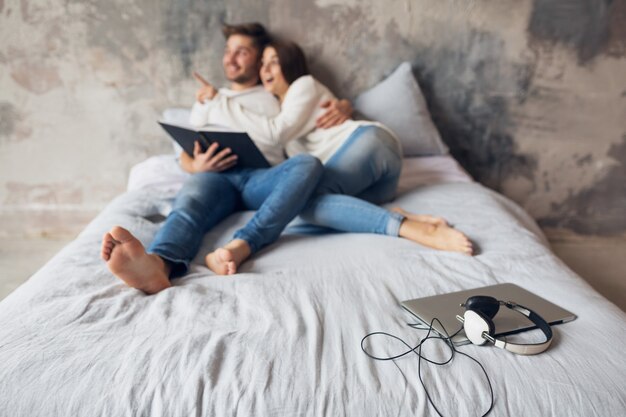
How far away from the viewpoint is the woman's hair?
6.35 ft

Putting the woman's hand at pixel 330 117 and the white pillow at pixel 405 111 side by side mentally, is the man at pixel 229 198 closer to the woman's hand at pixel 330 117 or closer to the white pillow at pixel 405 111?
the woman's hand at pixel 330 117

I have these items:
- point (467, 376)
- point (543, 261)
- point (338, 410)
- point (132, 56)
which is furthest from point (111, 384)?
point (132, 56)

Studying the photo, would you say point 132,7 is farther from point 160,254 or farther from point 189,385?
point 189,385

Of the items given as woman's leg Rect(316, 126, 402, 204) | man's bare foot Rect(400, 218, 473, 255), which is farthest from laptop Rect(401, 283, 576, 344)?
woman's leg Rect(316, 126, 402, 204)

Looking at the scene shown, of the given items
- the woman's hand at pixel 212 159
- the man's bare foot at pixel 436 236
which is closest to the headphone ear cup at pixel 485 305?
the man's bare foot at pixel 436 236

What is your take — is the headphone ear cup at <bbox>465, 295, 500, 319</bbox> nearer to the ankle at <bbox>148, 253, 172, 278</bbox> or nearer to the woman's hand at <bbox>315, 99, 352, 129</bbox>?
the ankle at <bbox>148, 253, 172, 278</bbox>

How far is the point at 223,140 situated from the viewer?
158 cm

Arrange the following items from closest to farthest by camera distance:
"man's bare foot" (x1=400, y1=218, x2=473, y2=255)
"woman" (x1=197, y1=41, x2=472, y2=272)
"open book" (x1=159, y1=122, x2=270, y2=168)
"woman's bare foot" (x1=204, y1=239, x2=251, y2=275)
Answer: "woman's bare foot" (x1=204, y1=239, x2=251, y2=275)
"man's bare foot" (x1=400, y1=218, x2=473, y2=255)
"woman" (x1=197, y1=41, x2=472, y2=272)
"open book" (x1=159, y1=122, x2=270, y2=168)

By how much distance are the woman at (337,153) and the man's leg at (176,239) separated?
0.32 feet

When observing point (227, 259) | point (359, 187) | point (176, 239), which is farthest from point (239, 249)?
point (359, 187)

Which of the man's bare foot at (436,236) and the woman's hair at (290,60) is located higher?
the woman's hair at (290,60)

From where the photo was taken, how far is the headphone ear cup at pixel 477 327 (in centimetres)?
85

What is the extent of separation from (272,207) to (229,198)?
29cm

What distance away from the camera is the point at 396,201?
177 centimetres
